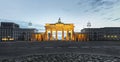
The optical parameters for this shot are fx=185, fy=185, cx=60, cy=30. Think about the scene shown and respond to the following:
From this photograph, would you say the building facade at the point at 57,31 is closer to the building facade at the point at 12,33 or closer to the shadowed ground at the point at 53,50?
the building facade at the point at 12,33

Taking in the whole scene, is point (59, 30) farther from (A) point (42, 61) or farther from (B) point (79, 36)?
(A) point (42, 61)

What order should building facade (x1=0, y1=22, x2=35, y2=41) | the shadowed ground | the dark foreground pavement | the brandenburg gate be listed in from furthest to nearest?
building facade (x1=0, y1=22, x2=35, y2=41)
the brandenburg gate
the shadowed ground
the dark foreground pavement

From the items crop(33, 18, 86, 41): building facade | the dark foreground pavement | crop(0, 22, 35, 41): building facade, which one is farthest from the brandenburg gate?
the dark foreground pavement

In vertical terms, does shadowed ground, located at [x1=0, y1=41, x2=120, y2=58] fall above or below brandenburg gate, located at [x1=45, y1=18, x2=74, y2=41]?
below

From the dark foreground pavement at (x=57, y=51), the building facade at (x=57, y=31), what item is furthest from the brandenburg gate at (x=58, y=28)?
the dark foreground pavement at (x=57, y=51)

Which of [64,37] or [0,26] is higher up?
[0,26]

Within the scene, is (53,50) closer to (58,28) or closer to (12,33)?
(58,28)

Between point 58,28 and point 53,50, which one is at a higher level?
point 58,28

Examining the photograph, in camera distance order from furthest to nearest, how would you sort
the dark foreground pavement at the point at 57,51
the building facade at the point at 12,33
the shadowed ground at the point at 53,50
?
the building facade at the point at 12,33 → the shadowed ground at the point at 53,50 → the dark foreground pavement at the point at 57,51

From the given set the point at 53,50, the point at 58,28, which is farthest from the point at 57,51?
the point at 58,28

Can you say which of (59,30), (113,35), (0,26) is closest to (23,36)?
(0,26)

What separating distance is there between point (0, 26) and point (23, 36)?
24.8 metres

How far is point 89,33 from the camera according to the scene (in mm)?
192875

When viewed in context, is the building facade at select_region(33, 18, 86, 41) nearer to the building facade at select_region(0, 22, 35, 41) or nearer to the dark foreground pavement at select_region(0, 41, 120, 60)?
the building facade at select_region(0, 22, 35, 41)
